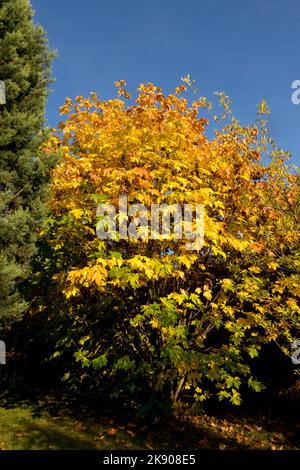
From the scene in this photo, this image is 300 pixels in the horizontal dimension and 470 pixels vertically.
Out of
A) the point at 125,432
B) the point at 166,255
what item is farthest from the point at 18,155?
the point at 125,432

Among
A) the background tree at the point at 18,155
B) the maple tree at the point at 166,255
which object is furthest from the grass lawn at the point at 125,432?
the background tree at the point at 18,155

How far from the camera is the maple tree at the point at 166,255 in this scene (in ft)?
22.2

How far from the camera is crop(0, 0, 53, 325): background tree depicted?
7.23 meters

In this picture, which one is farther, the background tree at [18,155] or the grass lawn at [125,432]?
the background tree at [18,155]

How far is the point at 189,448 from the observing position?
674cm

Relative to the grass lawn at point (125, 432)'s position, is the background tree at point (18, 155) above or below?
above

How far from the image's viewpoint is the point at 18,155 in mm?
7645

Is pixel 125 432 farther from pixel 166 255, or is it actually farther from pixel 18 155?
pixel 18 155

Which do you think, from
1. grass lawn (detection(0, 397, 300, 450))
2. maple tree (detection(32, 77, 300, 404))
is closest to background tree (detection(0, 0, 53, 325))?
maple tree (detection(32, 77, 300, 404))

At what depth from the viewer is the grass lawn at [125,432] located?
675 centimetres

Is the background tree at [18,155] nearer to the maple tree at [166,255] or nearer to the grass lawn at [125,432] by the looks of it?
the maple tree at [166,255]

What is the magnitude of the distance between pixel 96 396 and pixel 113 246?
14.2ft

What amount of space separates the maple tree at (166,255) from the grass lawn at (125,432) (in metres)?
0.75

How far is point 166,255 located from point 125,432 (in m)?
3.56
